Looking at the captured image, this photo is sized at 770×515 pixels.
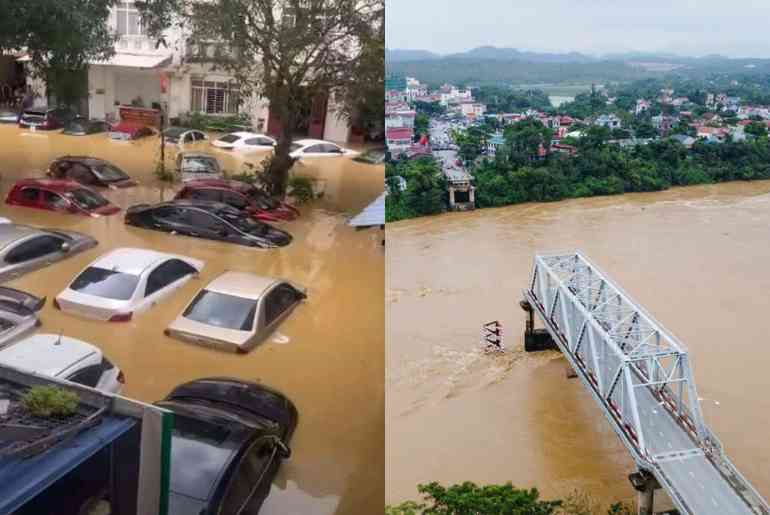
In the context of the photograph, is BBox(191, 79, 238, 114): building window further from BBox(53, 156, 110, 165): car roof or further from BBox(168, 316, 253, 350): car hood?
BBox(168, 316, 253, 350): car hood

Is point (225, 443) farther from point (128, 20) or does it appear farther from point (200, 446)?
point (128, 20)

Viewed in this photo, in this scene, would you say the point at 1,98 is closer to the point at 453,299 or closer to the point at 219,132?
the point at 219,132

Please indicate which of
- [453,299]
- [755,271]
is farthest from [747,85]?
[453,299]

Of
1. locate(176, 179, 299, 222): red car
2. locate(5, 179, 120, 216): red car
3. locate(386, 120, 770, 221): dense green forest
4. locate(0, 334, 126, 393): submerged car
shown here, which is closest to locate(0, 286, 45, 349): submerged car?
locate(0, 334, 126, 393): submerged car

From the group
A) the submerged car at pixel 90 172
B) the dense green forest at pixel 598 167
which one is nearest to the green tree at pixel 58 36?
the submerged car at pixel 90 172

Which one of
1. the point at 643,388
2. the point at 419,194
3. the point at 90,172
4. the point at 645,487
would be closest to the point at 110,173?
the point at 90,172

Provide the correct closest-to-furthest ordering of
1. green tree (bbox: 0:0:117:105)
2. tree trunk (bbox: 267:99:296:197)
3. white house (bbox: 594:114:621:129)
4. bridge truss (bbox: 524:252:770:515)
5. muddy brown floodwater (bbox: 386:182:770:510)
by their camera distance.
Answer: green tree (bbox: 0:0:117:105) → tree trunk (bbox: 267:99:296:197) → bridge truss (bbox: 524:252:770:515) → muddy brown floodwater (bbox: 386:182:770:510) → white house (bbox: 594:114:621:129)
